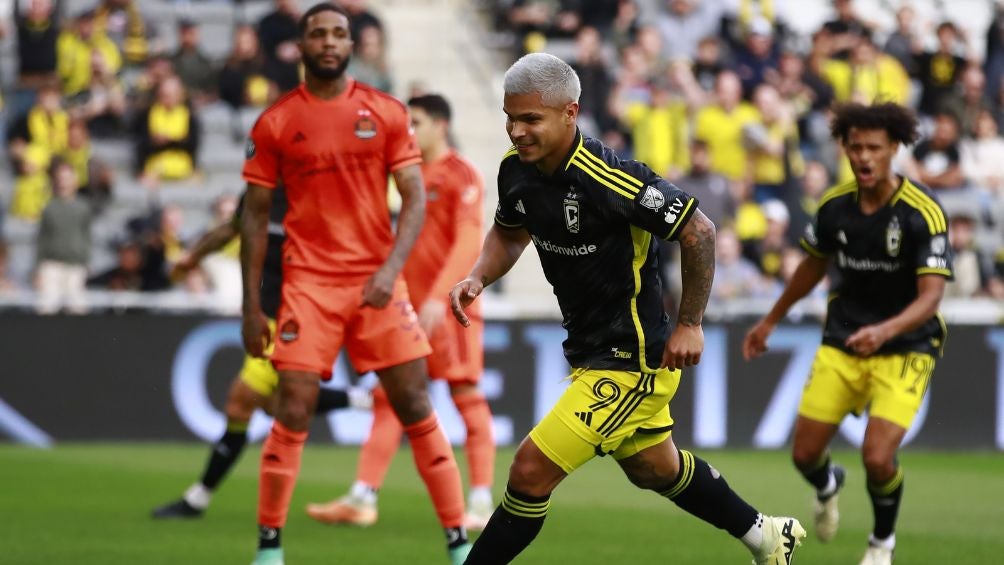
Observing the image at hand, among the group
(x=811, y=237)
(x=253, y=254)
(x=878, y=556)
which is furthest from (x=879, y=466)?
(x=253, y=254)

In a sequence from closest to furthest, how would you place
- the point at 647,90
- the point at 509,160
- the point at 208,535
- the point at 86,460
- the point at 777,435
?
the point at 509,160, the point at 208,535, the point at 86,460, the point at 777,435, the point at 647,90

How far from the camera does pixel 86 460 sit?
13.0 metres

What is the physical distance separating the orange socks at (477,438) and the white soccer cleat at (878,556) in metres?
2.49

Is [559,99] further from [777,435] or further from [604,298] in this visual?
[777,435]

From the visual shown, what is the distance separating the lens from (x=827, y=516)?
866cm

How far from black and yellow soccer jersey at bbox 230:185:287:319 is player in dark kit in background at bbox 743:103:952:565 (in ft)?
8.93

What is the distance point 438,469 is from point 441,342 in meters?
1.99

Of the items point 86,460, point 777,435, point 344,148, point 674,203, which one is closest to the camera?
point 674,203

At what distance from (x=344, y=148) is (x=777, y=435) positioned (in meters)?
7.83

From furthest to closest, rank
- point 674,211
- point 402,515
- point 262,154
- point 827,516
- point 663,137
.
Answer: point 663,137
point 402,515
point 827,516
point 262,154
point 674,211

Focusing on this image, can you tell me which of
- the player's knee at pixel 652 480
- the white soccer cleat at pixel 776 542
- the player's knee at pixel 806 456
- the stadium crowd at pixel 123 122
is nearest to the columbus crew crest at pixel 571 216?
the player's knee at pixel 652 480

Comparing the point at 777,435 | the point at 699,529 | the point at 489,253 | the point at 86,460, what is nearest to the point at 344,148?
the point at 489,253

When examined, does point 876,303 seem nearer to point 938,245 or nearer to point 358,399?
point 938,245

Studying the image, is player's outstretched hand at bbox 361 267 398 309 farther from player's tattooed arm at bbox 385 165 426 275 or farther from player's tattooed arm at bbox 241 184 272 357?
player's tattooed arm at bbox 241 184 272 357
